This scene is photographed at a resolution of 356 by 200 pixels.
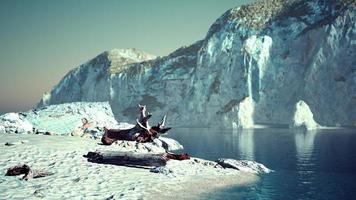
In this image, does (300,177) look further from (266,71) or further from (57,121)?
(266,71)

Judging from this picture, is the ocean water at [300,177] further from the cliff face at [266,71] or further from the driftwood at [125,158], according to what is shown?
the cliff face at [266,71]

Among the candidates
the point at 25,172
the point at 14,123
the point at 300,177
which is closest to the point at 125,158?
the point at 25,172

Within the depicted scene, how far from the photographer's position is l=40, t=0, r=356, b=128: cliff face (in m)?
137

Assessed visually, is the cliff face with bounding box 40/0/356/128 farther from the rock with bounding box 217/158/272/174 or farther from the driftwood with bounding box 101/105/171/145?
the driftwood with bounding box 101/105/171/145

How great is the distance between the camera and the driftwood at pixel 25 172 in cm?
1922

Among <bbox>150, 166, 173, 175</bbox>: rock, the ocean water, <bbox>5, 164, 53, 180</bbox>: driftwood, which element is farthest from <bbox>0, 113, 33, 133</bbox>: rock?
the ocean water

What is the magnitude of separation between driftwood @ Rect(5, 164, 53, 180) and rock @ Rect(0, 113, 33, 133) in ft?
74.4

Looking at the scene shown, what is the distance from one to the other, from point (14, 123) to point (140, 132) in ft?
63.8

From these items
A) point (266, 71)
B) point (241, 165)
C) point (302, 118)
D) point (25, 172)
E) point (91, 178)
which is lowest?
point (241, 165)

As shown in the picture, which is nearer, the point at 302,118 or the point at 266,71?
the point at 302,118

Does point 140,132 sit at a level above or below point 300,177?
above

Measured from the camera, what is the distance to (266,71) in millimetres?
157125

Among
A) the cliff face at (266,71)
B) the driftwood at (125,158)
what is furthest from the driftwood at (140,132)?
the cliff face at (266,71)

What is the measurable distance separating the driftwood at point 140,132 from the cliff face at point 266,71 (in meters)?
113
